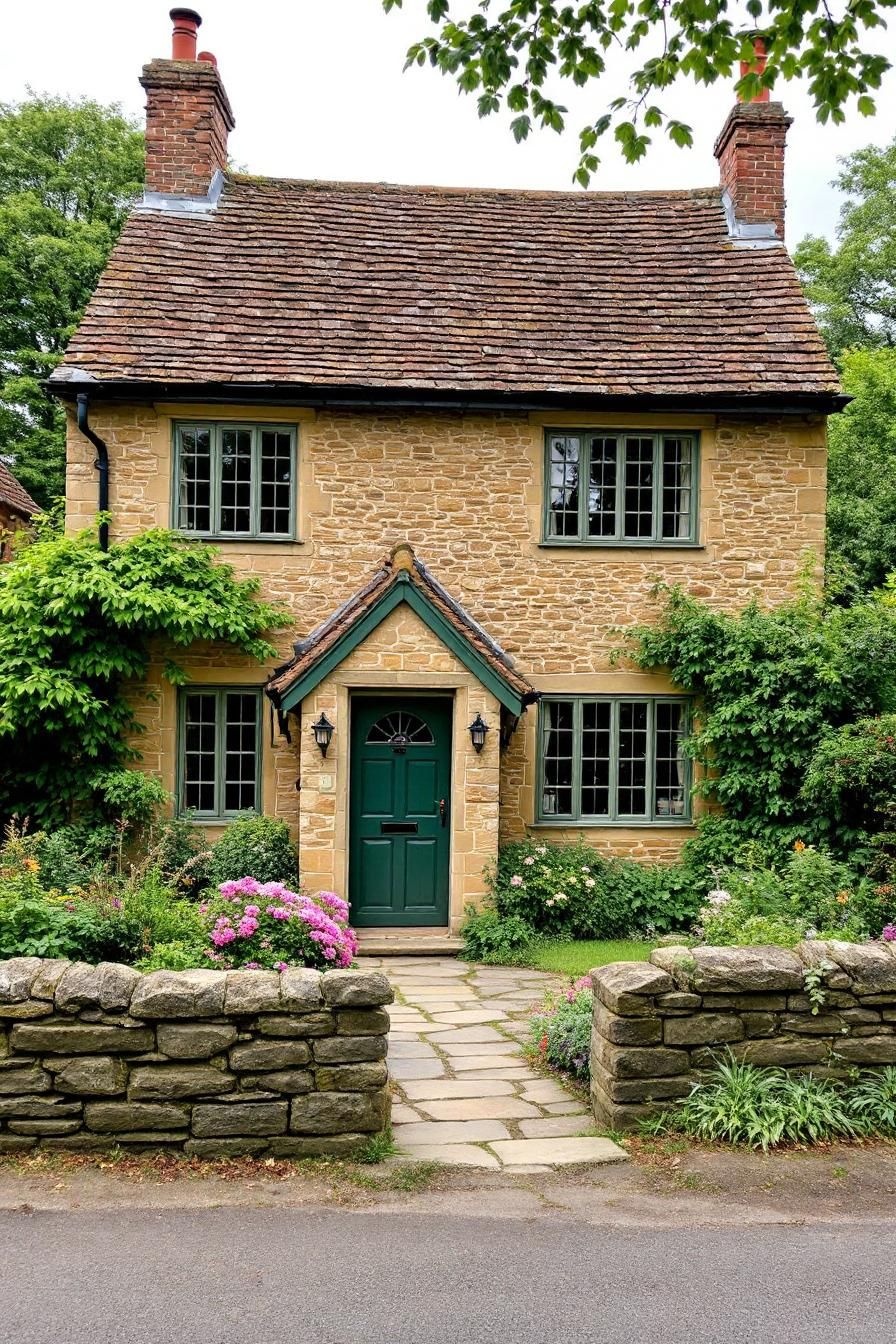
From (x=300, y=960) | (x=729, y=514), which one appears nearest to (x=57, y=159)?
(x=729, y=514)

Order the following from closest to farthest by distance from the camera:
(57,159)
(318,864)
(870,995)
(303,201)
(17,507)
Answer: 1. (870,995)
2. (318,864)
3. (303,201)
4. (17,507)
5. (57,159)

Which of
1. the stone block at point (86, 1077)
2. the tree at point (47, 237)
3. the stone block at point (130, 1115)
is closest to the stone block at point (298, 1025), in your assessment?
the stone block at point (130, 1115)

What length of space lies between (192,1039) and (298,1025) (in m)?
0.52

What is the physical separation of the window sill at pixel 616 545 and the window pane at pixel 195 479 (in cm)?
389

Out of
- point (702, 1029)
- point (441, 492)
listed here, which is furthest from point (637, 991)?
point (441, 492)

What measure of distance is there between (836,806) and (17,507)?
15738 mm

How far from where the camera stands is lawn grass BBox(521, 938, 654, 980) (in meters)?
10.1

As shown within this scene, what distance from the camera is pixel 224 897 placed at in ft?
21.5

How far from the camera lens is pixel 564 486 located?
12836mm

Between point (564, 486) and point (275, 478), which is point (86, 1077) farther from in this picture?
point (564, 486)

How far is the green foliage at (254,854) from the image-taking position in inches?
438

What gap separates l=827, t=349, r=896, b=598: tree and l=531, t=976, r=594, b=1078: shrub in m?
15.8

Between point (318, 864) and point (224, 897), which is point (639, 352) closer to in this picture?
point (318, 864)

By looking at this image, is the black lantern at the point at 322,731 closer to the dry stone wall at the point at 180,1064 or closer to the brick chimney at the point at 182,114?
the dry stone wall at the point at 180,1064
